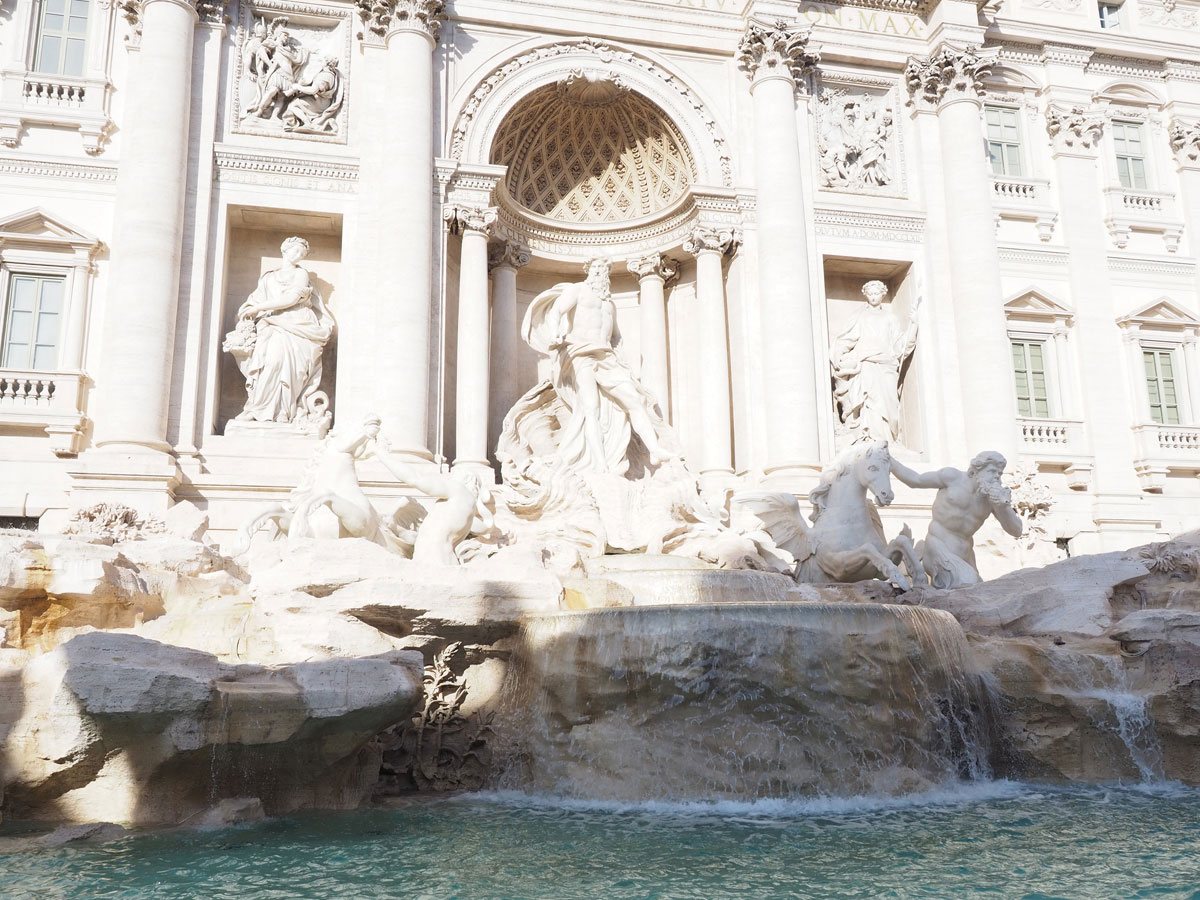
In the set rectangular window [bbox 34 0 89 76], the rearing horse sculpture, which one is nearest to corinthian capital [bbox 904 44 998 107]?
the rearing horse sculpture

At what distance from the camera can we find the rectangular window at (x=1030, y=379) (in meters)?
18.1

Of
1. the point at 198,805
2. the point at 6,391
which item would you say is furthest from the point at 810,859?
the point at 6,391

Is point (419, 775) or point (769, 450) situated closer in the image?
point (419, 775)

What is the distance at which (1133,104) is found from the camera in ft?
65.6

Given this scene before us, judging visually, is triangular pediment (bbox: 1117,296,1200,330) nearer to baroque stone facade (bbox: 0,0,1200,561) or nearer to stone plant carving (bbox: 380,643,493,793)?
baroque stone facade (bbox: 0,0,1200,561)

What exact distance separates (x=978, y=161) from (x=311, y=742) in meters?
15.5

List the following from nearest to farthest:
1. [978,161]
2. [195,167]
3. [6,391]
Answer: [6,391]
[195,167]
[978,161]

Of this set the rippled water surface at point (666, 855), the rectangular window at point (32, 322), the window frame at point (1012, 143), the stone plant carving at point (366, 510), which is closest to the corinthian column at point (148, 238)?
the rectangular window at point (32, 322)

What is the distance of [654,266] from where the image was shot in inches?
704

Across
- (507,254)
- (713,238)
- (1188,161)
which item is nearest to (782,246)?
(713,238)

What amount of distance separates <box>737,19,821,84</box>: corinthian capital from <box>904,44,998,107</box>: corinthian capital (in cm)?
229

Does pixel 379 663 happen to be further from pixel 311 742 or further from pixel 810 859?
pixel 810 859

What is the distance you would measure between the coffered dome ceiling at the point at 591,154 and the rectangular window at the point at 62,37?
659 cm

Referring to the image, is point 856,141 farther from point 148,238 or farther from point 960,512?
point 148,238
